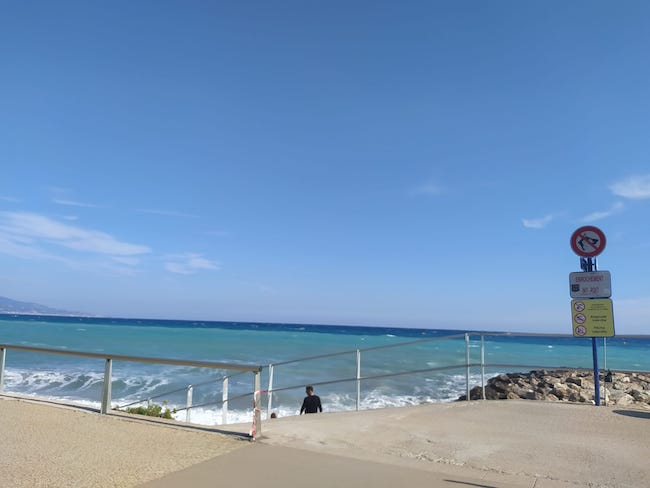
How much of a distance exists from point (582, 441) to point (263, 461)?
3418 mm

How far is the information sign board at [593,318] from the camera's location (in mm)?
6801

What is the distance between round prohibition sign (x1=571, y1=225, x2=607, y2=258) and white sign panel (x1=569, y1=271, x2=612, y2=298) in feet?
0.97

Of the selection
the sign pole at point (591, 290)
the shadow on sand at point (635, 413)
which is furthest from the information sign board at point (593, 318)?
the shadow on sand at point (635, 413)

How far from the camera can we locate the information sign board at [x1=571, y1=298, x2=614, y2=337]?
6.80 metres

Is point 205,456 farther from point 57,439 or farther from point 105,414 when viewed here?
point 105,414

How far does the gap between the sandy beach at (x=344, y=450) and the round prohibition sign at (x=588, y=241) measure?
7.21 feet

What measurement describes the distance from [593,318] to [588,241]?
3.69 ft

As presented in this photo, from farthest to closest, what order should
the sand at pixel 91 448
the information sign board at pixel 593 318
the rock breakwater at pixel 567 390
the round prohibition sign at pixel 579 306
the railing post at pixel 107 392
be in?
1. the rock breakwater at pixel 567 390
2. the round prohibition sign at pixel 579 306
3. the information sign board at pixel 593 318
4. the railing post at pixel 107 392
5. the sand at pixel 91 448

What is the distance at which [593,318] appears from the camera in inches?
272

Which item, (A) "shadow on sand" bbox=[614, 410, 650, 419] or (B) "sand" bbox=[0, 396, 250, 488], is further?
(A) "shadow on sand" bbox=[614, 410, 650, 419]

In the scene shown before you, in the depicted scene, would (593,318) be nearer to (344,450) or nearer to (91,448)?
(344,450)

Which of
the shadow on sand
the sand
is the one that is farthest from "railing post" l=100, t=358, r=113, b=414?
the shadow on sand

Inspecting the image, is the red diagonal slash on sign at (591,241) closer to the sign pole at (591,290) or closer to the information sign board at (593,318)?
the sign pole at (591,290)

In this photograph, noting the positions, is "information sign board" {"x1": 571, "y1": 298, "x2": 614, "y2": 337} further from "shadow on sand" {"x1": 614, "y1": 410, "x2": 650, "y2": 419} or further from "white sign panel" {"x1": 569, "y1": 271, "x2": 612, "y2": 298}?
"shadow on sand" {"x1": 614, "y1": 410, "x2": 650, "y2": 419}
